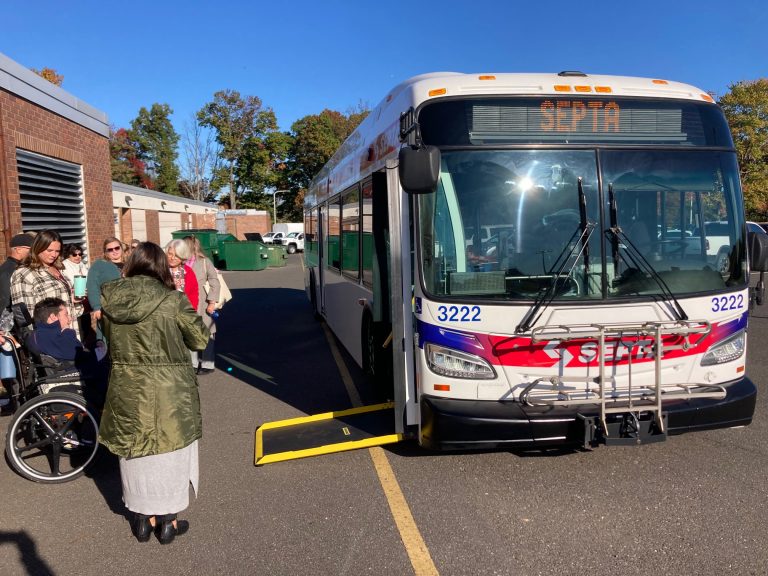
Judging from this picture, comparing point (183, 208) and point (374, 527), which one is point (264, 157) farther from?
point (374, 527)

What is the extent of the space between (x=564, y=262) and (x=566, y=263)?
14mm

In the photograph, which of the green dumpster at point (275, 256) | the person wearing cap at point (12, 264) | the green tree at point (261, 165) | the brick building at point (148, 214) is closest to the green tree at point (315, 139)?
the green tree at point (261, 165)

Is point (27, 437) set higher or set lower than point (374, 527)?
higher

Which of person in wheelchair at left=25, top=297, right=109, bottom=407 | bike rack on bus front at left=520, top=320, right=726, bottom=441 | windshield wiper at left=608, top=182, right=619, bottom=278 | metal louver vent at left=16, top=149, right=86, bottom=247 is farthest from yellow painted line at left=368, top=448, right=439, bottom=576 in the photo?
metal louver vent at left=16, top=149, right=86, bottom=247

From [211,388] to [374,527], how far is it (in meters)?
4.21

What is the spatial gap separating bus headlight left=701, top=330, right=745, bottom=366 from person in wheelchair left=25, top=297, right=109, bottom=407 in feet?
14.5

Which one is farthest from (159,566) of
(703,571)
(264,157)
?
(264,157)

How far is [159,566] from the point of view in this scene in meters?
3.46

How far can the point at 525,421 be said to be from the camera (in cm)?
395

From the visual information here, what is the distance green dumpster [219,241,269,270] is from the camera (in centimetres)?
2868

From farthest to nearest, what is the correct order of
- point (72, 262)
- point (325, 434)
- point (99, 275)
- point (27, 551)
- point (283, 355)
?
1. point (283, 355)
2. point (72, 262)
3. point (99, 275)
4. point (325, 434)
5. point (27, 551)

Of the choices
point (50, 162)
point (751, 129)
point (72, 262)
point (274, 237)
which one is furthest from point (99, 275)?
point (274, 237)

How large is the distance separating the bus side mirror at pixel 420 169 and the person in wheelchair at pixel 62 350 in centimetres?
283

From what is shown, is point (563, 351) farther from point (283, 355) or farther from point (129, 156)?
point (129, 156)
